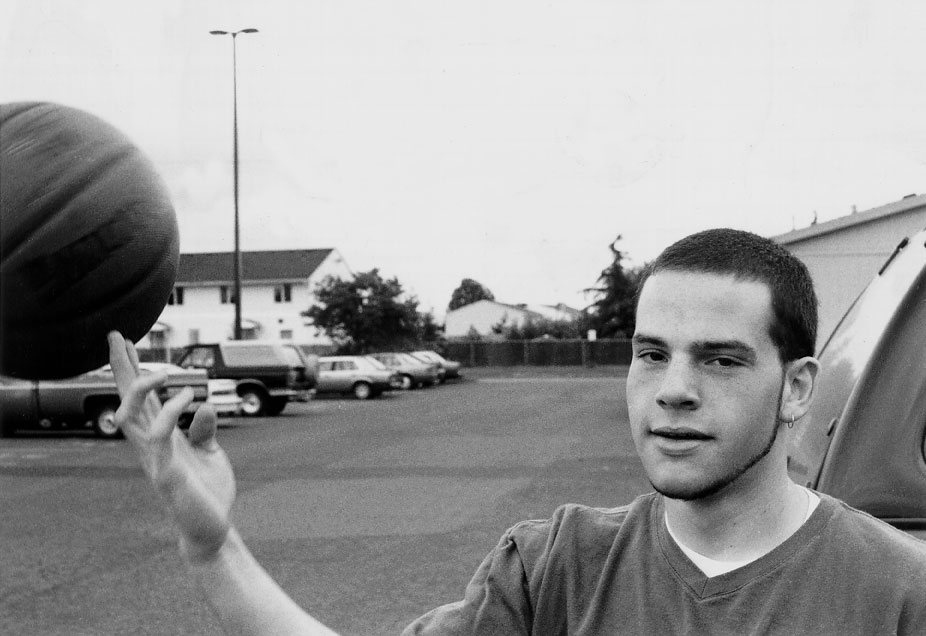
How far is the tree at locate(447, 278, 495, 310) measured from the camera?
134875 mm

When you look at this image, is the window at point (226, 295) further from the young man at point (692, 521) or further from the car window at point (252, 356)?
the young man at point (692, 521)

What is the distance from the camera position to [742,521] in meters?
1.79

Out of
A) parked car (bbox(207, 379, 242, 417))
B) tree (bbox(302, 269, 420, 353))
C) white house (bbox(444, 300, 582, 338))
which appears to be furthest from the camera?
white house (bbox(444, 300, 582, 338))

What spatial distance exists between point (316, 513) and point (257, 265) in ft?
215

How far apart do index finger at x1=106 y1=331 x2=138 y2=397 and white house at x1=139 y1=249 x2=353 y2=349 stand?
68.1m

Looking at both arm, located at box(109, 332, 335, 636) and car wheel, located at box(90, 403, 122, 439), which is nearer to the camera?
arm, located at box(109, 332, 335, 636)

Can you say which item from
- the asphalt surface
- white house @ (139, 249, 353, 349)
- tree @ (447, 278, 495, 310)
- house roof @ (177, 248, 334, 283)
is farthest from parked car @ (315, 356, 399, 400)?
tree @ (447, 278, 495, 310)

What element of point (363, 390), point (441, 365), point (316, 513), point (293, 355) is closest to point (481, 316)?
point (441, 365)

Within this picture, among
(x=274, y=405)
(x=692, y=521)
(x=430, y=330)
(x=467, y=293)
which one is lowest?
(x=467, y=293)

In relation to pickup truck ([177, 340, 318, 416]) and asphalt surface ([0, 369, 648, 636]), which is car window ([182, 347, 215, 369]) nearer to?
pickup truck ([177, 340, 318, 416])

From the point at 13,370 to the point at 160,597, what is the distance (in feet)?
17.2

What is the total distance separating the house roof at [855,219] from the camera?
16.2 meters

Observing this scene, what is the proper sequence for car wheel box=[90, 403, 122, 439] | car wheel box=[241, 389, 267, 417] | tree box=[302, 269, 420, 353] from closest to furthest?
car wheel box=[90, 403, 122, 439] → car wheel box=[241, 389, 267, 417] → tree box=[302, 269, 420, 353]

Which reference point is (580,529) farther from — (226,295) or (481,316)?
(481,316)
